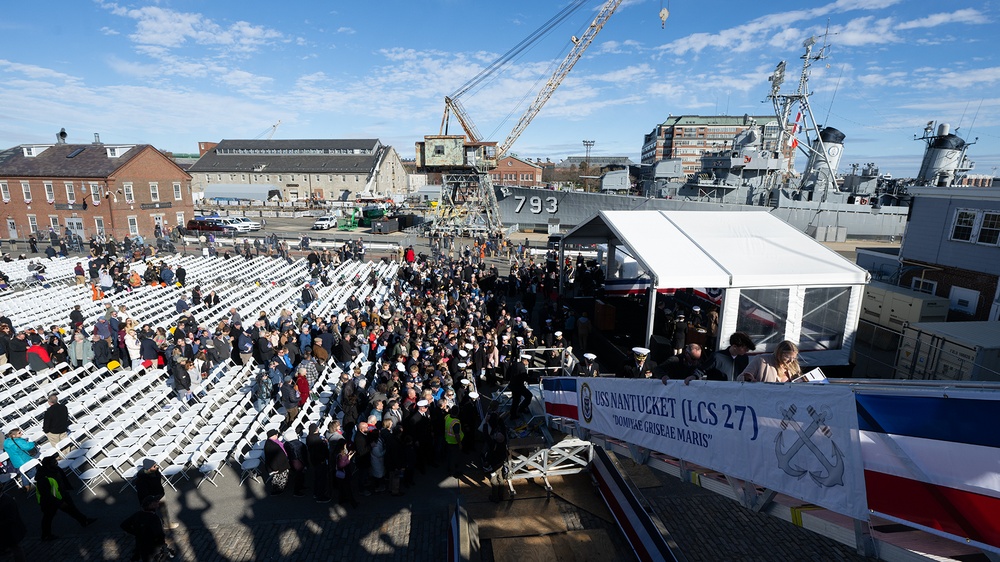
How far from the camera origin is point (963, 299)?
Result: 15266mm

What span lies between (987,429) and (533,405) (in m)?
7.21

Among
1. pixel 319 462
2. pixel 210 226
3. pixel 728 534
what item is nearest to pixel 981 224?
pixel 728 534

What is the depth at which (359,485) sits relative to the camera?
29.8 ft

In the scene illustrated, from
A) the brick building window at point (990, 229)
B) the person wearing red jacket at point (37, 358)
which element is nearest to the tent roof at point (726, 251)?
the brick building window at point (990, 229)

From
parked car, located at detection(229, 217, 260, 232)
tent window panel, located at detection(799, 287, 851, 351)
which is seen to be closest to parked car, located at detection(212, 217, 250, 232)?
parked car, located at detection(229, 217, 260, 232)

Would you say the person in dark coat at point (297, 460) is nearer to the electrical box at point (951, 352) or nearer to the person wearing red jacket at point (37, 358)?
the person wearing red jacket at point (37, 358)

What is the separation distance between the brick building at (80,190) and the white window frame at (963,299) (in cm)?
4897

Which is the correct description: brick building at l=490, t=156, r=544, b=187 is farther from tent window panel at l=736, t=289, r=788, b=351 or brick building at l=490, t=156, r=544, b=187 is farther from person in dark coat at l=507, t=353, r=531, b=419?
person in dark coat at l=507, t=353, r=531, b=419

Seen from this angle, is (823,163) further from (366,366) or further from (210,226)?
(210,226)

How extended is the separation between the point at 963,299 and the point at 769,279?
32.7 ft

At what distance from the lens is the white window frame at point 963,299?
14918mm

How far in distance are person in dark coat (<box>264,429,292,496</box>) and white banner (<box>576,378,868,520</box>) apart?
245 inches

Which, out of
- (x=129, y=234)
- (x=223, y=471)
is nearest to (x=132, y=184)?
(x=129, y=234)

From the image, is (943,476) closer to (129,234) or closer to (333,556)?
(333,556)
